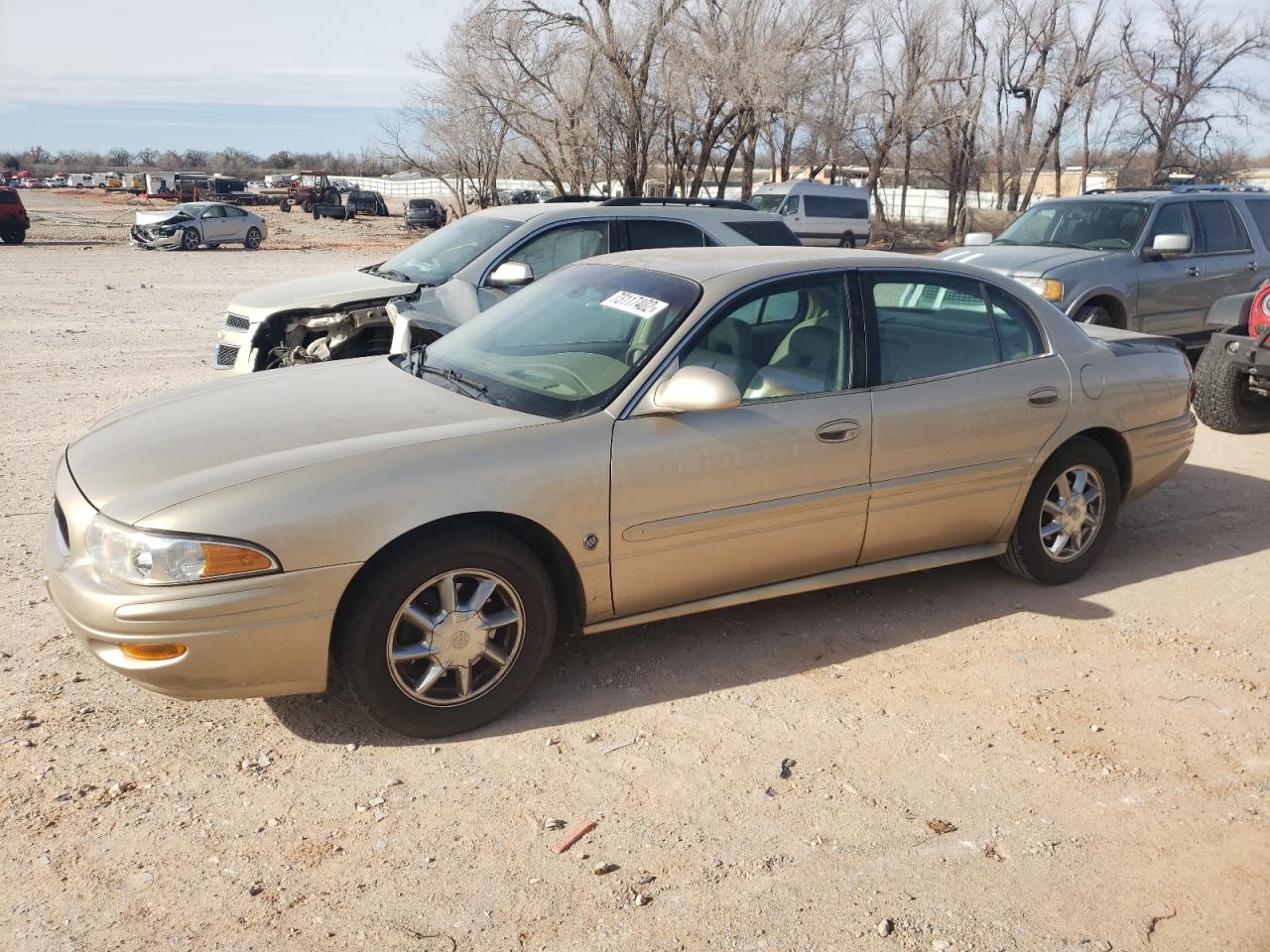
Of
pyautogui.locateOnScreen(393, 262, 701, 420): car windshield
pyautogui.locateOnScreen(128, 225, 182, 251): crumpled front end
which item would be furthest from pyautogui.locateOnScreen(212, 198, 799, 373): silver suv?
pyautogui.locateOnScreen(128, 225, 182, 251): crumpled front end

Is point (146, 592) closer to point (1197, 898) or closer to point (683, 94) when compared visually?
point (1197, 898)

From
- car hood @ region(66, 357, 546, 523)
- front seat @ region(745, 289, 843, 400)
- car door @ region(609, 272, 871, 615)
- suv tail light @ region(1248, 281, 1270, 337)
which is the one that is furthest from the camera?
suv tail light @ region(1248, 281, 1270, 337)

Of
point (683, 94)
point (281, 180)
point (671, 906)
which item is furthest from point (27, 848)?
point (281, 180)

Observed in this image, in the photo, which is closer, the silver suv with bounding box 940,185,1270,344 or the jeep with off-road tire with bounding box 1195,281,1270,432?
the jeep with off-road tire with bounding box 1195,281,1270,432

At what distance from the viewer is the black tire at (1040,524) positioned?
503 centimetres

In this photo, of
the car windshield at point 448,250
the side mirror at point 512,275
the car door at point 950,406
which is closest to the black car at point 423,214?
the car windshield at point 448,250

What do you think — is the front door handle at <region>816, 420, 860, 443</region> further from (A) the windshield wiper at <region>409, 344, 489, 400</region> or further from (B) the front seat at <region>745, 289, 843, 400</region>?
(A) the windshield wiper at <region>409, 344, 489, 400</region>

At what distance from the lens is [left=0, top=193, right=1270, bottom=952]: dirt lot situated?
2859 millimetres

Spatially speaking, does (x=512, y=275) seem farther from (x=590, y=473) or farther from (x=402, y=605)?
(x=402, y=605)

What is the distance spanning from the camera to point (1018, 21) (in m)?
45.3

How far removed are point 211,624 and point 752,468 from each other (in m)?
1.98

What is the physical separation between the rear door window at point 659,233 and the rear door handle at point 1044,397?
3996 millimetres

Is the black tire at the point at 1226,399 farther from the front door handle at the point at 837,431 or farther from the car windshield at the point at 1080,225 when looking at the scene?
the front door handle at the point at 837,431

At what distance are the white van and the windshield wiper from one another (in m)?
27.5
